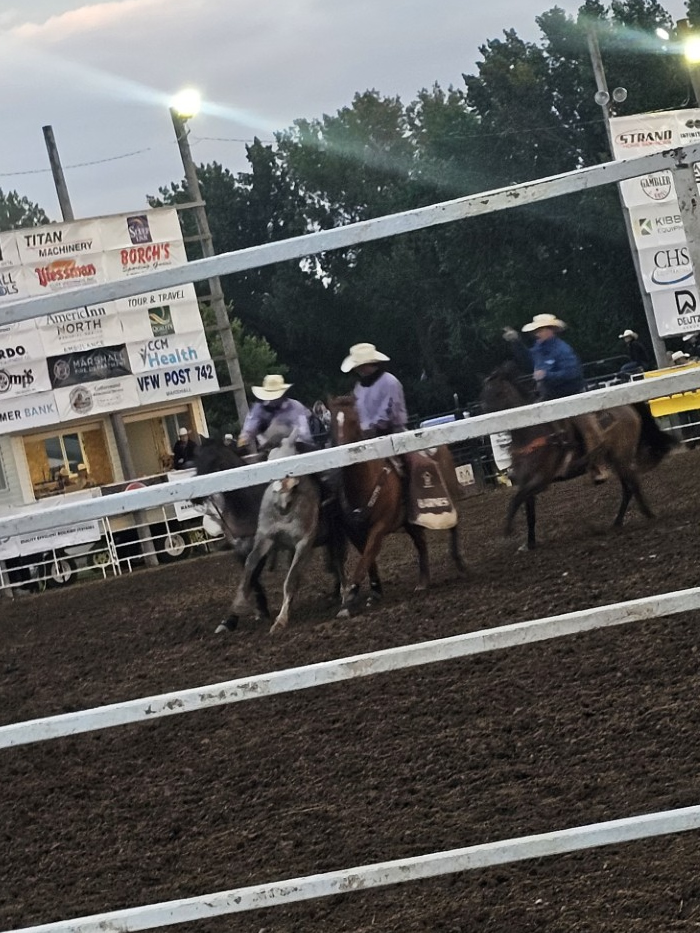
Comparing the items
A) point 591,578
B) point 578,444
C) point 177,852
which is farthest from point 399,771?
point 578,444

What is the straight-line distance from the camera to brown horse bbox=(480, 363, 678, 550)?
9977 mm

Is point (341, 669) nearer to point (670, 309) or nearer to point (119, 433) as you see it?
point (670, 309)

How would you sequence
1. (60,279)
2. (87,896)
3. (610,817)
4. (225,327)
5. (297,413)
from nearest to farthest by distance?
(610,817) < (87,896) < (297,413) < (60,279) < (225,327)

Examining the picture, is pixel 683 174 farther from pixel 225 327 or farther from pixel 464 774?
pixel 225 327

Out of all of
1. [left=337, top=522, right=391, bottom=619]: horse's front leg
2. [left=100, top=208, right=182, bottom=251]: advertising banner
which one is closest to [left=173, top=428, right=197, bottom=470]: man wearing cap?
[left=337, top=522, right=391, bottom=619]: horse's front leg

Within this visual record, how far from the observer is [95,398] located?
2070cm

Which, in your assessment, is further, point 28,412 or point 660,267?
point 28,412

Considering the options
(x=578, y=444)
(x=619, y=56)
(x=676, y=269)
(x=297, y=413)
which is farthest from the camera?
(x=619, y=56)

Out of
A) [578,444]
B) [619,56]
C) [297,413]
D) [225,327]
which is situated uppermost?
[619,56]

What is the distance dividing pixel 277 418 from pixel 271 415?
0.77 feet

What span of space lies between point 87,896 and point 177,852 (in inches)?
15.0

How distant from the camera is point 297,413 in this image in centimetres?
888

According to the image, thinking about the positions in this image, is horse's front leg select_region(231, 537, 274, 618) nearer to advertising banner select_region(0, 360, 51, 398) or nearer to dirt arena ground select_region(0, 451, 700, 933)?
dirt arena ground select_region(0, 451, 700, 933)

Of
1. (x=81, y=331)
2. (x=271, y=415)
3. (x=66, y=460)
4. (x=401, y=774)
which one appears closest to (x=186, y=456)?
(x=271, y=415)
